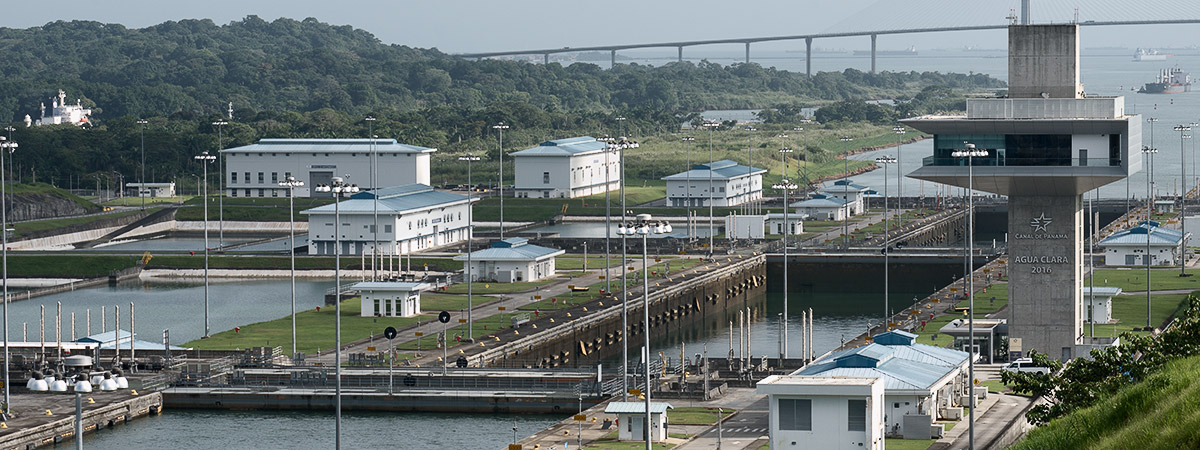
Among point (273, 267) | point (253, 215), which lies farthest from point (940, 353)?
point (253, 215)

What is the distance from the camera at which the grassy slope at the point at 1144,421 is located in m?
24.7

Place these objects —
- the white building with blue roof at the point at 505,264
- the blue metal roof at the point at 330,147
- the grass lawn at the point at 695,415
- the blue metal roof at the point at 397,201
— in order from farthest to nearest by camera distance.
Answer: the blue metal roof at the point at 330,147 → the blue metal roof at the point at 397,201 → the white building with blue roof at the point at 505,264 → the grass lawn at the point at 695,415

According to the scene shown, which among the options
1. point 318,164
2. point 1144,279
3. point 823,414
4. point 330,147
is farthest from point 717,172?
point 823,414

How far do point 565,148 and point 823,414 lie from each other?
123 m

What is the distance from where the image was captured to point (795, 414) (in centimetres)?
5134

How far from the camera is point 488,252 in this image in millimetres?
108500

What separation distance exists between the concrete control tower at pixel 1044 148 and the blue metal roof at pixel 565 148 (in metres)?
99.3

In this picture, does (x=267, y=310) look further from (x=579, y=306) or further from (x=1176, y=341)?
(x=1176, y=341)

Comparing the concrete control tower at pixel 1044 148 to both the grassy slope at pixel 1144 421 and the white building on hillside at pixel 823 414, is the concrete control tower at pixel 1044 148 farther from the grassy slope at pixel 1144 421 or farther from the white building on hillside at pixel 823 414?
the grassy slope at pixel 1144 421

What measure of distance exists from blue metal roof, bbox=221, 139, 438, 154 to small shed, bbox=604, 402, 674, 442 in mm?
110093

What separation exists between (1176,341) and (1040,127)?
90.9 feet

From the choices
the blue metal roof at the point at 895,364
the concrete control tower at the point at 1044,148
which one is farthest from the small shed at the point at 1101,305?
the blue metal roof at the point at 895,364

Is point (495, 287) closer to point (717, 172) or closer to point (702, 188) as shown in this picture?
point (702, 188)

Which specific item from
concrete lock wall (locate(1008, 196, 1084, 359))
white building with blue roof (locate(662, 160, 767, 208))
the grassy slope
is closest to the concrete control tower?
concrete lock wall (locate(1008, 196, 1084, 359))
